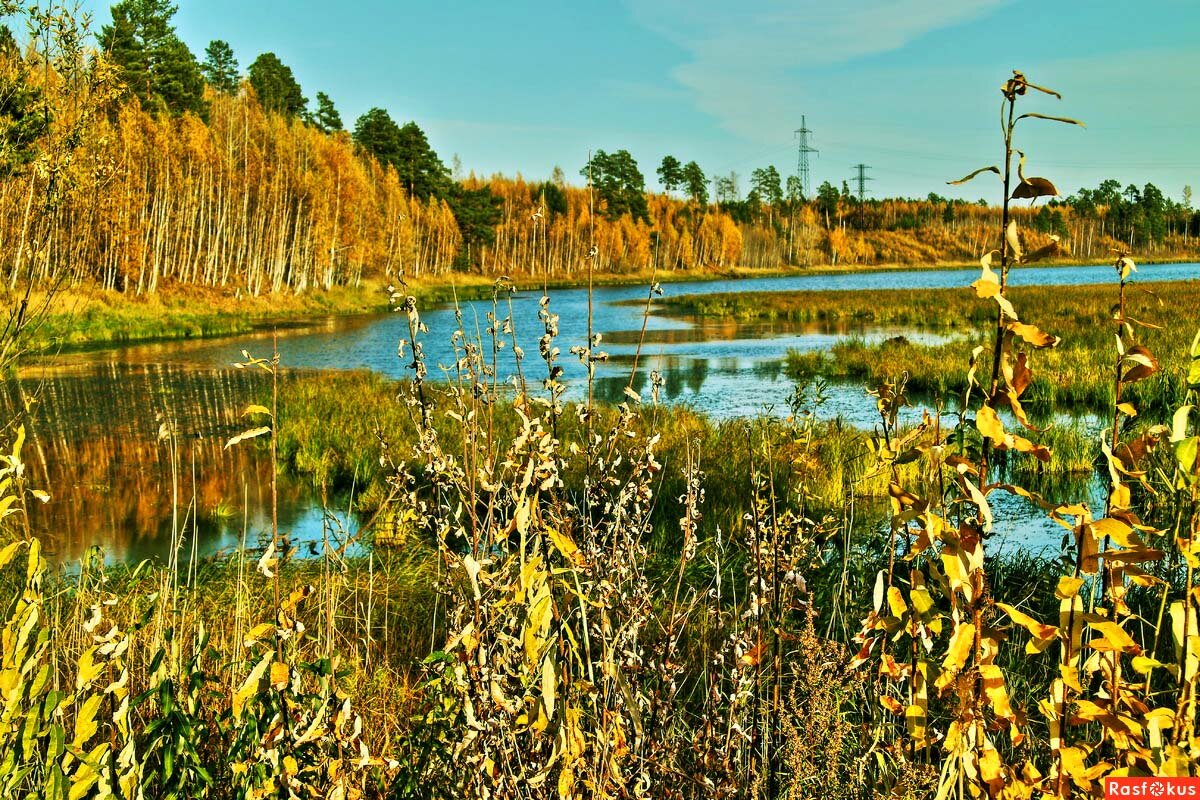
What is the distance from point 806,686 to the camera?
2570 mm

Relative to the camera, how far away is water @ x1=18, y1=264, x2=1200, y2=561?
30.3 ft

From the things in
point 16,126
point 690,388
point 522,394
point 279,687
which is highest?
point 16,126

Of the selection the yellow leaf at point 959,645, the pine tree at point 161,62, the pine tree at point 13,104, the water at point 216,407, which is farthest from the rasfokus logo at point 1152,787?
the pine tree at point 161,62

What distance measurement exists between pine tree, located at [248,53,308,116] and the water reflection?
51.3m

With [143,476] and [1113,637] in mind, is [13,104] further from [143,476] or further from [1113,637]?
[143,476]

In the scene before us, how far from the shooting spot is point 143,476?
11891 millimetres

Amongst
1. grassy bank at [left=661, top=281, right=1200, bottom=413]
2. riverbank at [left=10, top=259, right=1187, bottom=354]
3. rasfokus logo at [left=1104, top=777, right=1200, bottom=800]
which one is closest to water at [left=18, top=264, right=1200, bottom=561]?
rasfokus logo at [left=1104, top=777, right=1200, bottom=800]

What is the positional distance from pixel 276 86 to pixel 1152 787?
7423 centimetres

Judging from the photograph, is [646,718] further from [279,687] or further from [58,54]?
[58,54]

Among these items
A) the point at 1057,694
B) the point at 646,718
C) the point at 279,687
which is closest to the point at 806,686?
the point at 646,718

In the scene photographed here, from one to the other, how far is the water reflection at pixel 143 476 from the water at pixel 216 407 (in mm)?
30

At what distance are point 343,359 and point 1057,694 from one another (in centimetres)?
2513

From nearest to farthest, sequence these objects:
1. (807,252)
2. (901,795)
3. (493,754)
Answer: (901,795), (493,754), (807,252)

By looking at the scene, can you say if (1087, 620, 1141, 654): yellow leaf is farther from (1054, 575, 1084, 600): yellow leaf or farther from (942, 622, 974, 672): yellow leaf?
(942, 622, 974, 672): yellow leaf
